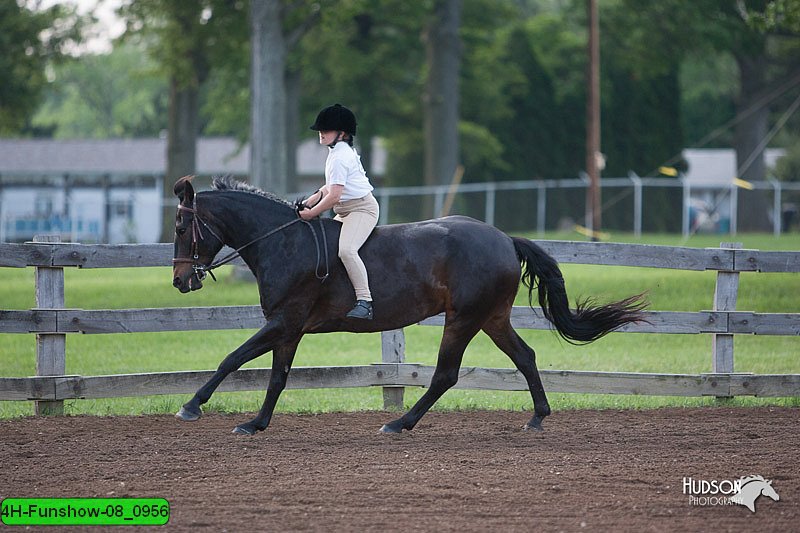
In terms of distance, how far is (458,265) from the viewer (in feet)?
27.1

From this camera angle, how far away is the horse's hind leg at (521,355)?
8570mm

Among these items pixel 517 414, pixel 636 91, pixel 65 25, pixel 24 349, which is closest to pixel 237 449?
pixel 517 414

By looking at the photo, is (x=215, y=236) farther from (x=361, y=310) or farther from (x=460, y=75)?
(x=460, y=75)

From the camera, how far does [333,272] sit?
27.0ft

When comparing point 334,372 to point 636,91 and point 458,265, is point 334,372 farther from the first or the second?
point 636,91

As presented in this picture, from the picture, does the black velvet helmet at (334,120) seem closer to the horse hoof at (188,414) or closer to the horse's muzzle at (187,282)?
the horse's muzzle at (187,282)

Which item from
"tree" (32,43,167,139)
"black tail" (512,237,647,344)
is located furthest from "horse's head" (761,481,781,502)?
"tree" (32,43,167,139)

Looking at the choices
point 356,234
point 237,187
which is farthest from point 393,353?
point 237,187

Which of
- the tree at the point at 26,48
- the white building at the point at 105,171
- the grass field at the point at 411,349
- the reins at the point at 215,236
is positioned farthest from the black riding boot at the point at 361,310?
the white building at the point at 105,171

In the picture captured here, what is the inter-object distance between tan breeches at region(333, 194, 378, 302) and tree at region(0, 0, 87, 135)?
27.4 m

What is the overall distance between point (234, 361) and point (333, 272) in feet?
3.41

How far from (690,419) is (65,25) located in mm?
30955

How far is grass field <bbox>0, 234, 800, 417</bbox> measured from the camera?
404 inches

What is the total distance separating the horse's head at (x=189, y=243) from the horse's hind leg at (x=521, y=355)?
2354 millimetres
